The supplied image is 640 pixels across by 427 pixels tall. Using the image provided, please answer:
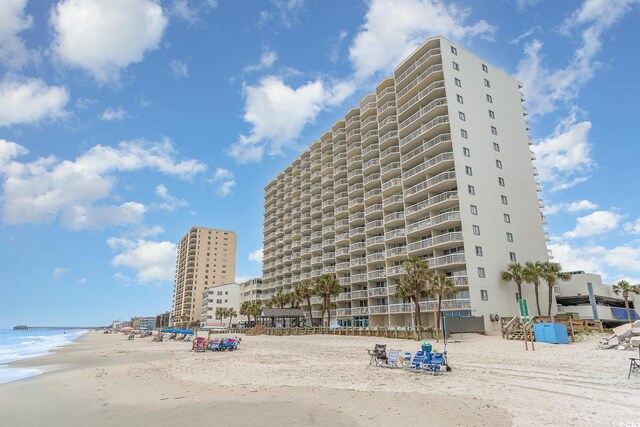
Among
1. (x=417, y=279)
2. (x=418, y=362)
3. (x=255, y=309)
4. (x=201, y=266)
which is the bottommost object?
(x=418, y=362)

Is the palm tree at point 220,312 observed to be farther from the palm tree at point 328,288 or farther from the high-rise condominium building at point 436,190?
the palm tree at point 328,288

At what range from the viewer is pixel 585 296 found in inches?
1993

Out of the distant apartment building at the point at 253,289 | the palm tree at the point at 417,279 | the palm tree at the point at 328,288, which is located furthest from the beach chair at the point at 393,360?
the distant apartment building at the point at 253,289

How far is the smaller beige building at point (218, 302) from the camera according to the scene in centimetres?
12538

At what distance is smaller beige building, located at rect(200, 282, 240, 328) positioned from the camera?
12538 cm

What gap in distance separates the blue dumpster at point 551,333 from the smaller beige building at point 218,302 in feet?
352

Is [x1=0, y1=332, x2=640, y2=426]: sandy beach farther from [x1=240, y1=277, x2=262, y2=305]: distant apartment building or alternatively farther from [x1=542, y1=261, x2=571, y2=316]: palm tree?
[x1=240, y1=277, x2=262, y2=305]: distant apartment building

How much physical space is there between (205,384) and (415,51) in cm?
5084

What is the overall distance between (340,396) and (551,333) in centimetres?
2343

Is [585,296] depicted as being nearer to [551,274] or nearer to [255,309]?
[551,274]

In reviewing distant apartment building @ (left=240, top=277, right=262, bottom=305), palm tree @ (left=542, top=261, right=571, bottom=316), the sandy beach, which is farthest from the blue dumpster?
distant apartment building @ (left=240, top=277, right=262, bottom=305)

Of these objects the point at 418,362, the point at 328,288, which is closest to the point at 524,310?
the point at 418,362

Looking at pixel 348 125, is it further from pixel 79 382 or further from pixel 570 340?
pixel 79 382

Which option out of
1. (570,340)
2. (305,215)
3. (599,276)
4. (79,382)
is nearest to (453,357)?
→ (570,340)
